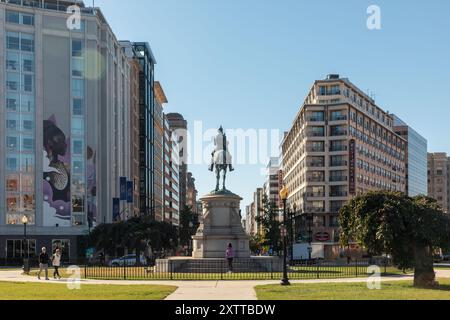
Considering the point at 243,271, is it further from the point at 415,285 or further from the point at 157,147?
the point at 157,147

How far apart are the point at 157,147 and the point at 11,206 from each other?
74302 mm

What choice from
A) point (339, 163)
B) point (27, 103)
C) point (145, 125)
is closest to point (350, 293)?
point (27, 103)

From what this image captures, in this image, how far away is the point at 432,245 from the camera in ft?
94.0

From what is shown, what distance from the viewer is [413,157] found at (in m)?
171

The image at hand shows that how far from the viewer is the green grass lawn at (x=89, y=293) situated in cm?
2386

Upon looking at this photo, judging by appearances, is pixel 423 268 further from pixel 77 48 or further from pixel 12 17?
pixel 12 17

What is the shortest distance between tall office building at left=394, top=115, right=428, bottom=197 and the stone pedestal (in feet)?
399

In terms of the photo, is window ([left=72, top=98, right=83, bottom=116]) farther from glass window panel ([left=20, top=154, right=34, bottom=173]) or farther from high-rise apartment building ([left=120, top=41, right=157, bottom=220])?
high-rise apartment building ([left=120, top=41, right=157, bottom=220])

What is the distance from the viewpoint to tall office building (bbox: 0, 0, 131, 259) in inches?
3497

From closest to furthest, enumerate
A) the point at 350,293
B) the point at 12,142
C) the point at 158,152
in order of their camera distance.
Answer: the point at 350,293, the point at 12,142, the point at 158,152

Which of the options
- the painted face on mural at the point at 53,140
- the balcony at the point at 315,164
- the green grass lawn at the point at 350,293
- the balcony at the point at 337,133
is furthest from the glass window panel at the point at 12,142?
the green grass lawn at the point at 350,293

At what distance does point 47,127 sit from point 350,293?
72.1 meters

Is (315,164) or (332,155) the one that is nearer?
(332,155)

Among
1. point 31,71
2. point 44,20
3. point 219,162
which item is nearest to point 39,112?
point 31,71
